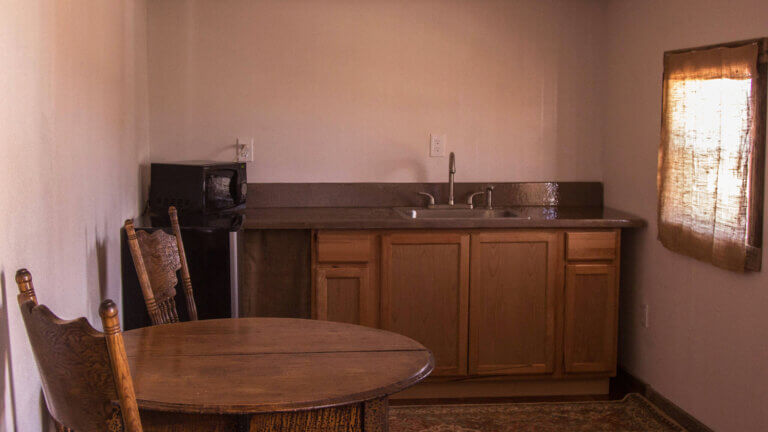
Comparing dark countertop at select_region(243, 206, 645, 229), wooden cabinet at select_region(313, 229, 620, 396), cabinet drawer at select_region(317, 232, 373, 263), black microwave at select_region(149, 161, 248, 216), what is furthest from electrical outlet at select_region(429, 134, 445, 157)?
black microwave at select_region(149, 161, 248, 216)

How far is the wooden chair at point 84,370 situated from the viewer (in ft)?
4.57

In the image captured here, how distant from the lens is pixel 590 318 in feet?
12.4

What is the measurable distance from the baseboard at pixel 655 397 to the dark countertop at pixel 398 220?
0.73 m

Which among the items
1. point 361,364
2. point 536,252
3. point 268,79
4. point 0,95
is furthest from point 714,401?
point 0,95

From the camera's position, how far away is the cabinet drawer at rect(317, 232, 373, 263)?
11.9 ft

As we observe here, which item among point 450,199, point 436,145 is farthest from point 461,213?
point 436,145

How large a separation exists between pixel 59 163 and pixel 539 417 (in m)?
2.30

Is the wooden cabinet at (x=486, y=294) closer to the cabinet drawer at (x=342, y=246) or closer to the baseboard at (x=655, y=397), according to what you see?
the cabinet drawer at (x=342, y=246)

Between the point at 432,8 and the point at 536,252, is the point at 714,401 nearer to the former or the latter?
the point at 536,252

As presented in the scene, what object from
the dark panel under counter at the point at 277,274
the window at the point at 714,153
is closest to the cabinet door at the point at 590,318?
the window at the point at 714,153

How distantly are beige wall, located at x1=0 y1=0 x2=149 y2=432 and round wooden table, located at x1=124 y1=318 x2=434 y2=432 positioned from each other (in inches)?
10.8

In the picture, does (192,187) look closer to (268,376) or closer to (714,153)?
(268,376)

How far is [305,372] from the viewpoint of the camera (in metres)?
1.90

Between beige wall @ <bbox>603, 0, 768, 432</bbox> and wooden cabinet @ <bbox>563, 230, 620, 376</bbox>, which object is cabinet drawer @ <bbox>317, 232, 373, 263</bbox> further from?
beige wall @ <bbox>603, 0, 768, 432</bbox>
